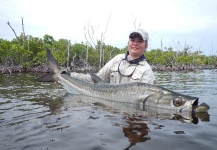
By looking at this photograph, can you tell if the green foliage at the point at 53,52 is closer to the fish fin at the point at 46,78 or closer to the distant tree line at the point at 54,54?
the distant tree line at the point at 54,54

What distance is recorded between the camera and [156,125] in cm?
354

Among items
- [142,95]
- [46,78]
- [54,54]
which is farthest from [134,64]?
[54,54]

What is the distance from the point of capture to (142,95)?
480 cm

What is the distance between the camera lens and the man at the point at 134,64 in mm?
5504

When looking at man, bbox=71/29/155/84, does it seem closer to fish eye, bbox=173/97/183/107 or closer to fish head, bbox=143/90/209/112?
fish head, bbox=143/90/209/112

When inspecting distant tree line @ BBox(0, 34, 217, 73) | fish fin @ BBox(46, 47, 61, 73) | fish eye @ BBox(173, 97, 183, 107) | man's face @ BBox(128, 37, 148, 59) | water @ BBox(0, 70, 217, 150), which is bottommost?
water @ BBox(0, 70, 217, 150)

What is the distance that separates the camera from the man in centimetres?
550

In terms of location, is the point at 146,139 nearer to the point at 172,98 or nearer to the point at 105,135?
the point at 105,135

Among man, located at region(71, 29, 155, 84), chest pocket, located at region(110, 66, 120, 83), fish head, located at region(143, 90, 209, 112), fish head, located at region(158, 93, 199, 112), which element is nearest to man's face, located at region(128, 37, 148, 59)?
man, located at region(71, 29, 155, 84)

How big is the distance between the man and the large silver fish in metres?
0.57

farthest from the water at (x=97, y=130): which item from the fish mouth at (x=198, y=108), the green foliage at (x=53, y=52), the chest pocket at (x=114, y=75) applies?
the green foliage at (x=53, y=52)

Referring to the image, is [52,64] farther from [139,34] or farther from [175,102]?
[175,102]

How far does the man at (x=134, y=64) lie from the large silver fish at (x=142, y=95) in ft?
1.88

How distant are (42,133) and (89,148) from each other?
75 cm
